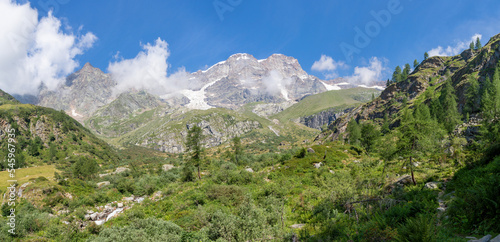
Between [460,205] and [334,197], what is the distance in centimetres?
746

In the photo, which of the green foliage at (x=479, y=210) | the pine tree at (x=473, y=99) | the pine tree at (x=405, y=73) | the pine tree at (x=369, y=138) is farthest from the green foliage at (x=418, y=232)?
the pine tree at (x=405, y=73)

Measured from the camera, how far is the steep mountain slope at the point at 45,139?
343 feet

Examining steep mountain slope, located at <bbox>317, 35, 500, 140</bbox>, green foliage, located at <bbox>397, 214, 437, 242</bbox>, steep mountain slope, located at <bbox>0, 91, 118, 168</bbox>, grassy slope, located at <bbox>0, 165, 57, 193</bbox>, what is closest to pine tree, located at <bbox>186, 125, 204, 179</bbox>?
grassy slope, located at <bbox>0, 165, 57, 193</bbox>

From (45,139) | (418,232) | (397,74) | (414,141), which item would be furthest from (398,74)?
(45,139)

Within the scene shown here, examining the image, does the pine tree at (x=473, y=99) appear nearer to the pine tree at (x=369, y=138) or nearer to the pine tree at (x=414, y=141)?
the pine tree at (x=369, y=138)

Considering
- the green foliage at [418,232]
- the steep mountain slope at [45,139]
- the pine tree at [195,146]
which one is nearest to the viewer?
the green foliage at [418,232]

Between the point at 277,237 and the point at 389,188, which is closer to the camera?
the point at 277,237

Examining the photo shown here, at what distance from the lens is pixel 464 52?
150750 mm

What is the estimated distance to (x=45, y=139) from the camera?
4737 inches

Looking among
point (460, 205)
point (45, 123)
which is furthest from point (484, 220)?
point (45, 123)

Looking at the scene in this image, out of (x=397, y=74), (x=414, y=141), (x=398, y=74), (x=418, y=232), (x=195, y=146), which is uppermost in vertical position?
(x=397, y=74)

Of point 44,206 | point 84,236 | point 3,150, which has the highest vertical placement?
point 3,150

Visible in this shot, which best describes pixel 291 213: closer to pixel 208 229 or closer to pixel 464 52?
pixel 208 229

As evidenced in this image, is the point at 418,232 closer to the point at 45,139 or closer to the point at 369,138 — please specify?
the point at 369,138
